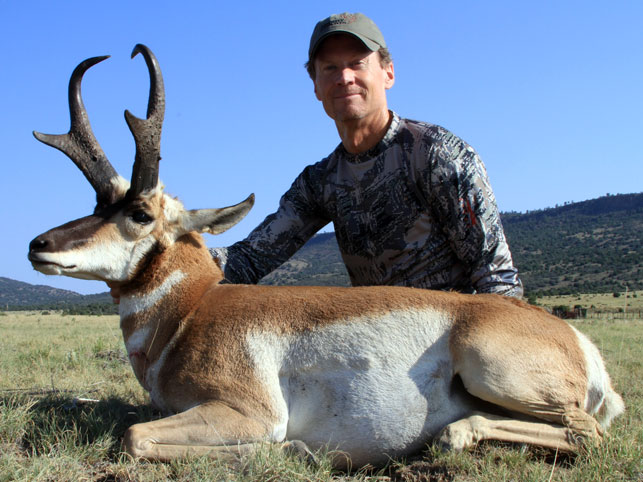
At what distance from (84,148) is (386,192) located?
3017mm

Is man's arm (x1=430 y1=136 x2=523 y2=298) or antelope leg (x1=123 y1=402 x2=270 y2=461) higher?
man's arm (x1=430 y1=136 x2=523 y2=298)

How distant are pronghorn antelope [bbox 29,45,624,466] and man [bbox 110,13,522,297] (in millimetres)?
1315

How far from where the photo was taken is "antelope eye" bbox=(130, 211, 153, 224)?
488 centimetres

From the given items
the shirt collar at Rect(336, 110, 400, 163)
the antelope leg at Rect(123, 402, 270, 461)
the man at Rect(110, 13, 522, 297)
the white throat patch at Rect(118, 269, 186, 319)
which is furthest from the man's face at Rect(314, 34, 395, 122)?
the antelope leg at Rect(123, 402, 270, 461)

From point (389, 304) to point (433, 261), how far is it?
1813mm

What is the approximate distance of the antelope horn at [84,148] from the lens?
200 inches

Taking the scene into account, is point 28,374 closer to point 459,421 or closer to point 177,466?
point 177,466

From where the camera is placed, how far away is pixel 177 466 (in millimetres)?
3734

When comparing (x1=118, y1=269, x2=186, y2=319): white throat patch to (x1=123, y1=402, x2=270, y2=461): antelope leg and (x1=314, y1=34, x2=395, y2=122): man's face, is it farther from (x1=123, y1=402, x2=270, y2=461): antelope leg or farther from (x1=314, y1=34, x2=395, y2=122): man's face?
(x1=314, y1=34, x2=395, y2=122): man's face

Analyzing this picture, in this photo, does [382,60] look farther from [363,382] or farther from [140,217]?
[363,382]

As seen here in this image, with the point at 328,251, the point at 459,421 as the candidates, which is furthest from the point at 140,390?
the point at 328,251

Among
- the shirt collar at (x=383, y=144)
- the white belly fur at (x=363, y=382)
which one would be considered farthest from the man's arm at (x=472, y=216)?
the white belly fur at (x=363, y=382)

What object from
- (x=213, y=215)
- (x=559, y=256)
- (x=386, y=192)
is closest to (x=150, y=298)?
(x=213, y=215)

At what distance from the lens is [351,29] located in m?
6.09
